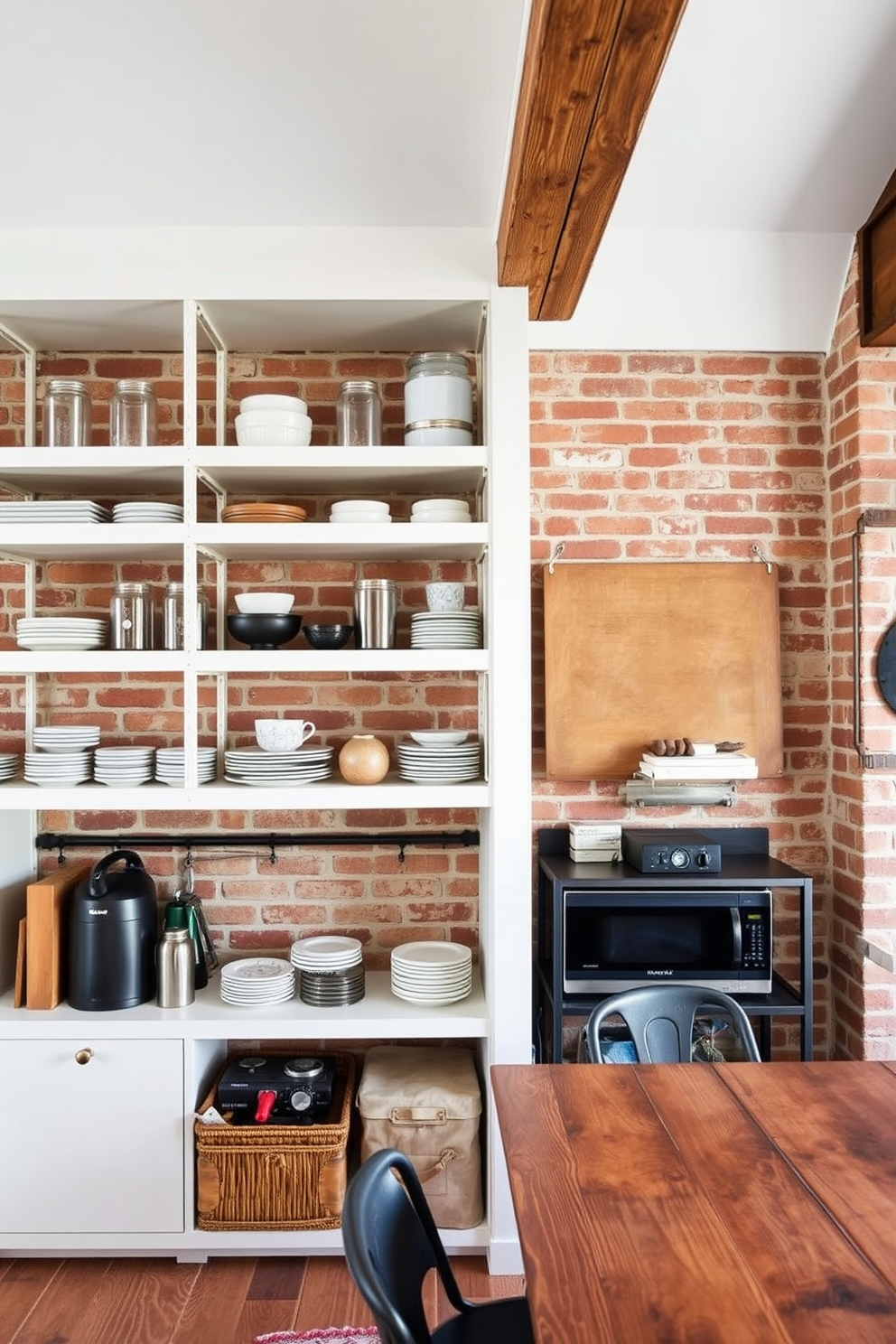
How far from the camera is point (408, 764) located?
97.4 inches

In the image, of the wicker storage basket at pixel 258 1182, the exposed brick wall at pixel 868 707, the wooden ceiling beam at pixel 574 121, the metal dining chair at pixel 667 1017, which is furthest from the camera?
the exposed brick wall at pixel 868 707

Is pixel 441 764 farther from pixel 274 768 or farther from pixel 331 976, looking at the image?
pixel 331 976

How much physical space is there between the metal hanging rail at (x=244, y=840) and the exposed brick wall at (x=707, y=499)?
1.06 ft

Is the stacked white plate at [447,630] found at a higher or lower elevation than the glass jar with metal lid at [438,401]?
lower

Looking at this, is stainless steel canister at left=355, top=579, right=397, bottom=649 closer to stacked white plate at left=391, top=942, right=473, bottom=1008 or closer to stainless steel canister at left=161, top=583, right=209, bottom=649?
stainless steel canister at left=161, top=583, right=209, bottom=649

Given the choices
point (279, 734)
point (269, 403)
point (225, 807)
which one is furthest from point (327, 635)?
point (269, 403)

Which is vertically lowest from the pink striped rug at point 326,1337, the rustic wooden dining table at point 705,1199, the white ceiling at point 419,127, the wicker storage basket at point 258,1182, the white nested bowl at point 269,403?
the pink striped rug at point 326,1337

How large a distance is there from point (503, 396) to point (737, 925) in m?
1.52

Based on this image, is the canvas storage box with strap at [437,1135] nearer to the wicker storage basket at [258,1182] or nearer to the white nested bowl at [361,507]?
the wicker storage basket at [258,1182]

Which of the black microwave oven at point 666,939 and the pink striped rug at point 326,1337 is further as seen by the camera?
the black microwave oven at point 666,939

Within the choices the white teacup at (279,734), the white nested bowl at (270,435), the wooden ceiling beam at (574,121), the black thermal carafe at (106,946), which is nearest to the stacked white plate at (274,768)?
the white teacup at (279,734)

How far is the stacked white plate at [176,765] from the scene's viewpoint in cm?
244

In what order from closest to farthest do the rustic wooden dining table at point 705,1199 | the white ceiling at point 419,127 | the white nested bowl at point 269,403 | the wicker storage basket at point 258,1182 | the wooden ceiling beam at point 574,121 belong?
the rustic wooden dining table at point 705,1199
the wooden ceiling beam at point 574,121
the white ceiling at point 419,127
the wicker storage basket at point 258,1182
the white nested bowl at point 269,403

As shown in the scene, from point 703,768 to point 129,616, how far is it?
5.45 feet
